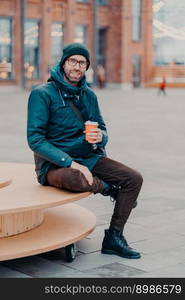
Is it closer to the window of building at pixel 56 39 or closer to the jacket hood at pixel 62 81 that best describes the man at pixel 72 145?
the jacket hood at pixel 62 81

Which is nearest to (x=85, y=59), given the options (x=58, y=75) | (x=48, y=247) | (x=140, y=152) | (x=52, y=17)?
(x=58, y=75)

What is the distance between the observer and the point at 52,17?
48.3 m

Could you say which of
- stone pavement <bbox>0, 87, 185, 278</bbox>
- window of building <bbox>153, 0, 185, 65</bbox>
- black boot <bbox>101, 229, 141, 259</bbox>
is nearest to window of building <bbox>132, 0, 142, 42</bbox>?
window of building <bbox>153, 0, 185, 65</bbox>

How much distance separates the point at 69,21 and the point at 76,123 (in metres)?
45.0

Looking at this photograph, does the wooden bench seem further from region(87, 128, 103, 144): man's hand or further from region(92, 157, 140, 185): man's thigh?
region(87, 128, 103, 144): man's hand

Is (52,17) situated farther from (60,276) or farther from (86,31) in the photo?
(60,276)

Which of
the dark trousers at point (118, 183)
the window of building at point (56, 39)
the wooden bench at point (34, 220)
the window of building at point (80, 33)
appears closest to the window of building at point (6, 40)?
the window of building at point (56, 39)

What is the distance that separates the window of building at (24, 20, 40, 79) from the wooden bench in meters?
41.5

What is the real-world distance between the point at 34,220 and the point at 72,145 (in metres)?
0.72

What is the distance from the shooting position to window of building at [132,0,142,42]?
53.8 m

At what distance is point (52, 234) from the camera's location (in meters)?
5.13

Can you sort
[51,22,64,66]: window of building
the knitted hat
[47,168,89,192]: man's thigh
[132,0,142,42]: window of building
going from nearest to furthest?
[47,168,89,192]: man's thigh → the knitted hat → [51,22,64,66]: window of building → [132,0,142,42]: window of building

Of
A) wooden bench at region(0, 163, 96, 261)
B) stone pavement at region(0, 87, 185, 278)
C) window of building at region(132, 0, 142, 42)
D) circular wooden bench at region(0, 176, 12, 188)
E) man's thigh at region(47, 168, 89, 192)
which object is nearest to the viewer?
wooden bench at region(0, 163, 96, 261)

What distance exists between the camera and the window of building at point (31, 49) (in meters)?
46.7
